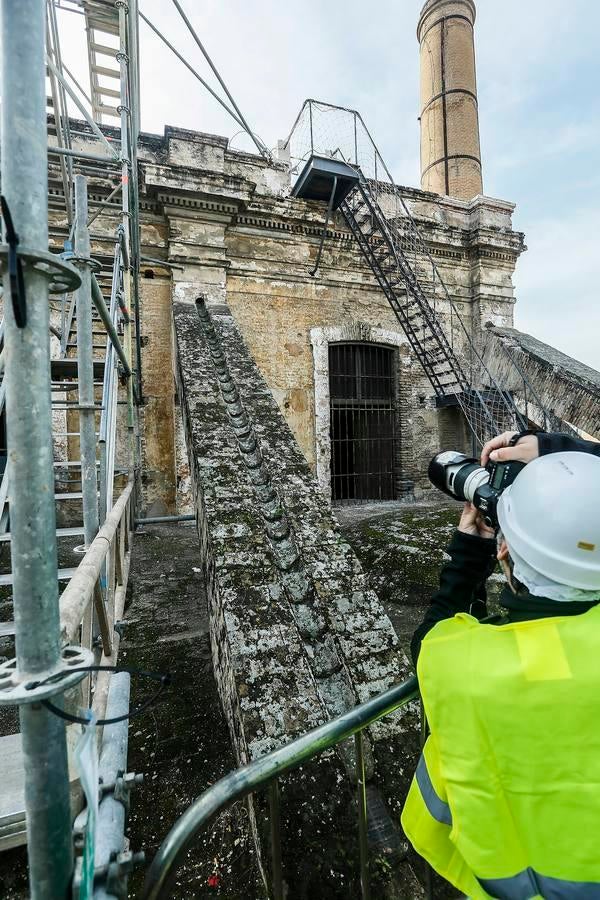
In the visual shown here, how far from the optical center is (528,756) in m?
0.86

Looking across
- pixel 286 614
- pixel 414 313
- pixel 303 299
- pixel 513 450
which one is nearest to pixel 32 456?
pixel 513 450

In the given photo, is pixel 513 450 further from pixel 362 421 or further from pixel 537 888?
pixel 362 421

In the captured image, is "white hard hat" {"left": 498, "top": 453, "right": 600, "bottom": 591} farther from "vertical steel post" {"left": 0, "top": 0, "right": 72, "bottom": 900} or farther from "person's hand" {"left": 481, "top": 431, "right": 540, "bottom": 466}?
"vertical steel post" {"left": 0, "top": 0, "right": 72, "bottom": 900}

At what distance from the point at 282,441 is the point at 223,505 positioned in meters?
1.01

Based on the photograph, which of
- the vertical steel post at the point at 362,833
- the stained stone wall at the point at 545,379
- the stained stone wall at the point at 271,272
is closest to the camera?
the vertical steel post at the point at 362,833

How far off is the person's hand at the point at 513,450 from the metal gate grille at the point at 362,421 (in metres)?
6.56

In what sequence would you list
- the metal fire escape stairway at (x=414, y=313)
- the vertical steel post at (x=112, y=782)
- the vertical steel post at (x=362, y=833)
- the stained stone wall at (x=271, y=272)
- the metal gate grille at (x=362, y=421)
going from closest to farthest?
1. the vertical steel post at (x=112, y=782)
2. the vertical steel post at (x=362, y=833)
3. the stained stone wall at (x=271, y=272)
4. the metal fire escape stairway at (x=414, y=313)
5. the metal gate grille at (x=362, y=421)

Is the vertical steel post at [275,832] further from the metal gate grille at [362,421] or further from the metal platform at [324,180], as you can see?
the metal platform at [324,180]

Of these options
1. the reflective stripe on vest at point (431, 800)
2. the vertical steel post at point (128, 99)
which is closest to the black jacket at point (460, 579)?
the reflective stripe on vest at point (431, 800)

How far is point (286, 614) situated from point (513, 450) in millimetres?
1455

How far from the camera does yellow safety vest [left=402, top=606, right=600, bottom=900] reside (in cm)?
85

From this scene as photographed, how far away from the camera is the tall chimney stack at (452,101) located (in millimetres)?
11398

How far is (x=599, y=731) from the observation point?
2.78 feet

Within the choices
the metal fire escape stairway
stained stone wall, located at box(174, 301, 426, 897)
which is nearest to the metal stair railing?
the metal fire escape stairway
